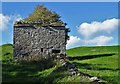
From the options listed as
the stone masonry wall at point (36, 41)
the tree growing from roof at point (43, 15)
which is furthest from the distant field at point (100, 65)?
the tree growing from roof at point (43, 15)

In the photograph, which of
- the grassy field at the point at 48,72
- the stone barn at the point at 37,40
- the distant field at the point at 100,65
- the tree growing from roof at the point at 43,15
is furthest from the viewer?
the tree growing from roof at the point at 43,15

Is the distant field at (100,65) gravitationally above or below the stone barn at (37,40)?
below

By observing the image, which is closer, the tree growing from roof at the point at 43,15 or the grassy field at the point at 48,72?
the grassy field at the point at 48,72

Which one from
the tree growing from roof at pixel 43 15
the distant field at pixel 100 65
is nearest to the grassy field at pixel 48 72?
the distant field at pixel 100 65

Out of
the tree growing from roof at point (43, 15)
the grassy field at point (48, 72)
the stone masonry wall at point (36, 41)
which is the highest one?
the tree growing from roof at point (43, 15)

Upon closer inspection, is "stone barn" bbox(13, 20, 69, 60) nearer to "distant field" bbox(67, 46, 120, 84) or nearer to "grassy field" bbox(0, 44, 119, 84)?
"distant field" bbox(67, 46, 120, 84)

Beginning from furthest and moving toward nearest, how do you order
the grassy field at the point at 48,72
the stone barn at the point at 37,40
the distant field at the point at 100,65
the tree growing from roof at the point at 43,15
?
the tree growing from roof at the point at 43,15 < the stone barn at the point at 37,40 < the distant field at the point at 100,65 < the grassy field at the point at 48,72

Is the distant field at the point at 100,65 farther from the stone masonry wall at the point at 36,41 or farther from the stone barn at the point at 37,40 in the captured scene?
the stone masonry wall at the point at 36,41

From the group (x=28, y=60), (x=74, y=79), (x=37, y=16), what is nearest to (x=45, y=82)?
(x=74, y=79)

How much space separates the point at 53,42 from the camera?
41.8 m

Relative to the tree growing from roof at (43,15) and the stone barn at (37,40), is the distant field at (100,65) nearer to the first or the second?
the stone barn at (37,40)

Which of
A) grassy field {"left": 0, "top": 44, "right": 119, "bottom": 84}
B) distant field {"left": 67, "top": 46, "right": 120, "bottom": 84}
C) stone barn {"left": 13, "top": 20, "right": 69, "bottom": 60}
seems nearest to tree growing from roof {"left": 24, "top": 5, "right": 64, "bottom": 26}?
distant field {"left": 67, "top": 46, "right": 120, "bottom": 84}

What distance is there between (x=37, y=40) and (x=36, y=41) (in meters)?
0.16

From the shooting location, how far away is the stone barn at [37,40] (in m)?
41.8
